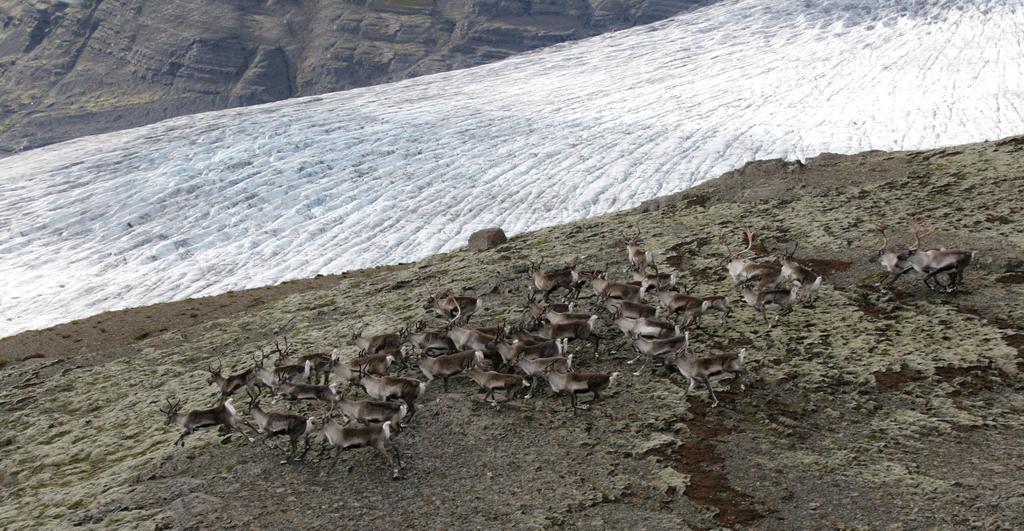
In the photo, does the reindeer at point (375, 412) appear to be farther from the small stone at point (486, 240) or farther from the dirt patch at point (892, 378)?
the small stone at point (486, 240)

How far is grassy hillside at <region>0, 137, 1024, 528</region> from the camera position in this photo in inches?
487

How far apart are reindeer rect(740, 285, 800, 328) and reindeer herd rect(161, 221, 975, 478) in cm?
2

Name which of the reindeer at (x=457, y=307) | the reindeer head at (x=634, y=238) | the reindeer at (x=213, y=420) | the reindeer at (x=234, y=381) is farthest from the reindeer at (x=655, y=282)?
the reindeer at (x=213, y=420)

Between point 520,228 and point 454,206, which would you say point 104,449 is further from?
point 454,206

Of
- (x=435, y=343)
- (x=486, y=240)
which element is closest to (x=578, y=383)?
(x=435, y=343)

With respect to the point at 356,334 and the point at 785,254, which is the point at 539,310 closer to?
the point at 356,334

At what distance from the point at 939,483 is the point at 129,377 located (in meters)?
20.8

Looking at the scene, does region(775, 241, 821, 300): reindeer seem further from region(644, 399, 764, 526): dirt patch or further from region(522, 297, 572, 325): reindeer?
region(644, 399, 764, 526): dirt patch

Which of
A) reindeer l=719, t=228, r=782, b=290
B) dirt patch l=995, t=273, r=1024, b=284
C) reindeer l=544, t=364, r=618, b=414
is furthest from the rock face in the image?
dirt patch l=995, t=273, r=1024, b=284

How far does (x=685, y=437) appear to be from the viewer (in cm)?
1415

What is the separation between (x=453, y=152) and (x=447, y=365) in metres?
50.8

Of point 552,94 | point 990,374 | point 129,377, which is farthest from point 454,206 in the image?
point 990,374

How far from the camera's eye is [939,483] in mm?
A: 12211

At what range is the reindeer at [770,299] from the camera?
61.2 ft
